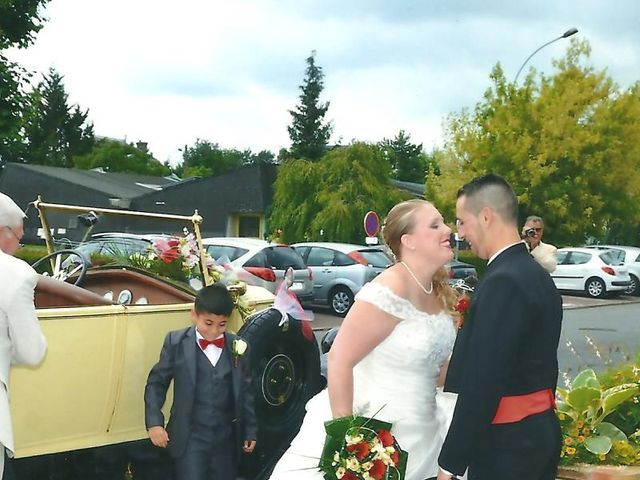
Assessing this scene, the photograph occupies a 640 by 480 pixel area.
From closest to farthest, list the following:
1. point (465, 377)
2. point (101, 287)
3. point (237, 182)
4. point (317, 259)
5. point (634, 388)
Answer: point (465, 377) < point (634, 388) < point (101, 287) < point (317, 259) < point (237, 182)

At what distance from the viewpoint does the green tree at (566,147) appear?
97.5ft

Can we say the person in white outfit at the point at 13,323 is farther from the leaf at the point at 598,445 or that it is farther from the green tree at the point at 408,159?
the green tree at the point at 408,159

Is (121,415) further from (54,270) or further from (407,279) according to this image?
(407,279)

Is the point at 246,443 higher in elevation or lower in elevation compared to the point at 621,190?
lower


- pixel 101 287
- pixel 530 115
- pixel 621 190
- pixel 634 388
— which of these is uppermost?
pixel 530 115

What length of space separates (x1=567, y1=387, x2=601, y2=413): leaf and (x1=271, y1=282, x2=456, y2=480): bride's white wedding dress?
1.23 meters

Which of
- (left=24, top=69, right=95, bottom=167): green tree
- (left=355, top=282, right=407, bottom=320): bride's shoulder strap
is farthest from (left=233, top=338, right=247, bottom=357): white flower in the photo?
(left=24, top=69, right=95, bottom=167): green tree

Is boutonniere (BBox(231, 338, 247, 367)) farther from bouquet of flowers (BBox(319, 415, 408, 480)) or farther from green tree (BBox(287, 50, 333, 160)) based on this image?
green tree (BBox(287, 50, 333, 160))

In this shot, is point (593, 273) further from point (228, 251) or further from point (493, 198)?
point (493, 198)

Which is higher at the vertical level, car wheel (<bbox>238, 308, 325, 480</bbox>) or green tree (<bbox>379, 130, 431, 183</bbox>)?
green tree (<bbox>379, 130, 431, 183</bbox>)

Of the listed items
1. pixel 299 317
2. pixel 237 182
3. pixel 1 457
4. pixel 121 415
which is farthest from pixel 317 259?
pixel 237 182

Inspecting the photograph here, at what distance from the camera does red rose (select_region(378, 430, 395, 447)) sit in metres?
3.16

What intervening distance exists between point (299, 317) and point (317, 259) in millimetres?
12825

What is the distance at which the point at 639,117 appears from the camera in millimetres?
30719
